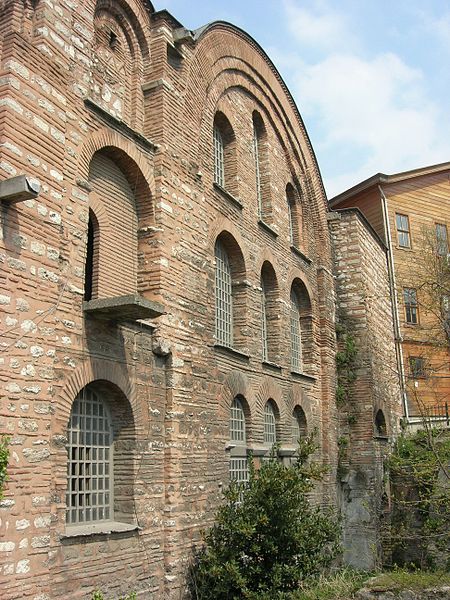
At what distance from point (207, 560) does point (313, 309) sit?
853 cm

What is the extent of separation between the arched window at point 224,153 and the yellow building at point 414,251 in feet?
30.8

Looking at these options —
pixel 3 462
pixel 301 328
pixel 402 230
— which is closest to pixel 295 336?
pixel 301 328

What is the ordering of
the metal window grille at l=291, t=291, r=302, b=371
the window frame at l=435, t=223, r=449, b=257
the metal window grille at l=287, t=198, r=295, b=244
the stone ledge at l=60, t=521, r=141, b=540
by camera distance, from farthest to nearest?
1. the window frame at l=435, t=223, r=449, b=257
2. the metal window grille at l=287, t=198, r=295, b=244
3. the metal window grille at l=291, t=291, r=302, b=371
4. the stone ledge at l=60, t=521, r=141, b=540

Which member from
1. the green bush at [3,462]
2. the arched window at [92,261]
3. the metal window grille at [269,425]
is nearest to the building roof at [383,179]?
the metal window grille at [269,425]

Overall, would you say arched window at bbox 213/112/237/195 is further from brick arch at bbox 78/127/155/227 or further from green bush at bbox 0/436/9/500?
green bush at bbox 0/436/9/500

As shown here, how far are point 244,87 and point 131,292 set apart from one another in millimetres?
7056

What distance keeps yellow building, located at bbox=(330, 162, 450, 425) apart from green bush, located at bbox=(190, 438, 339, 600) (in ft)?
39.6

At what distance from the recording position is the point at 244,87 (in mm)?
14602

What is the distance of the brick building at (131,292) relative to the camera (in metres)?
7.00

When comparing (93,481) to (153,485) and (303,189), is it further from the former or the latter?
(303,189)

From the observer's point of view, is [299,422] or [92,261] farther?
[299,422]

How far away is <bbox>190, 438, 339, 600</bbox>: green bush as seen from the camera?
361 inches

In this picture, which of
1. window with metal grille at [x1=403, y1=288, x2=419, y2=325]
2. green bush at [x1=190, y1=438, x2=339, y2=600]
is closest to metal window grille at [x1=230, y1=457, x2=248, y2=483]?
green bush at [x1=190, y1=438, x2=339, y2=600]

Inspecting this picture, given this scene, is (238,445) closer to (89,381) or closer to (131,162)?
(89,381)
